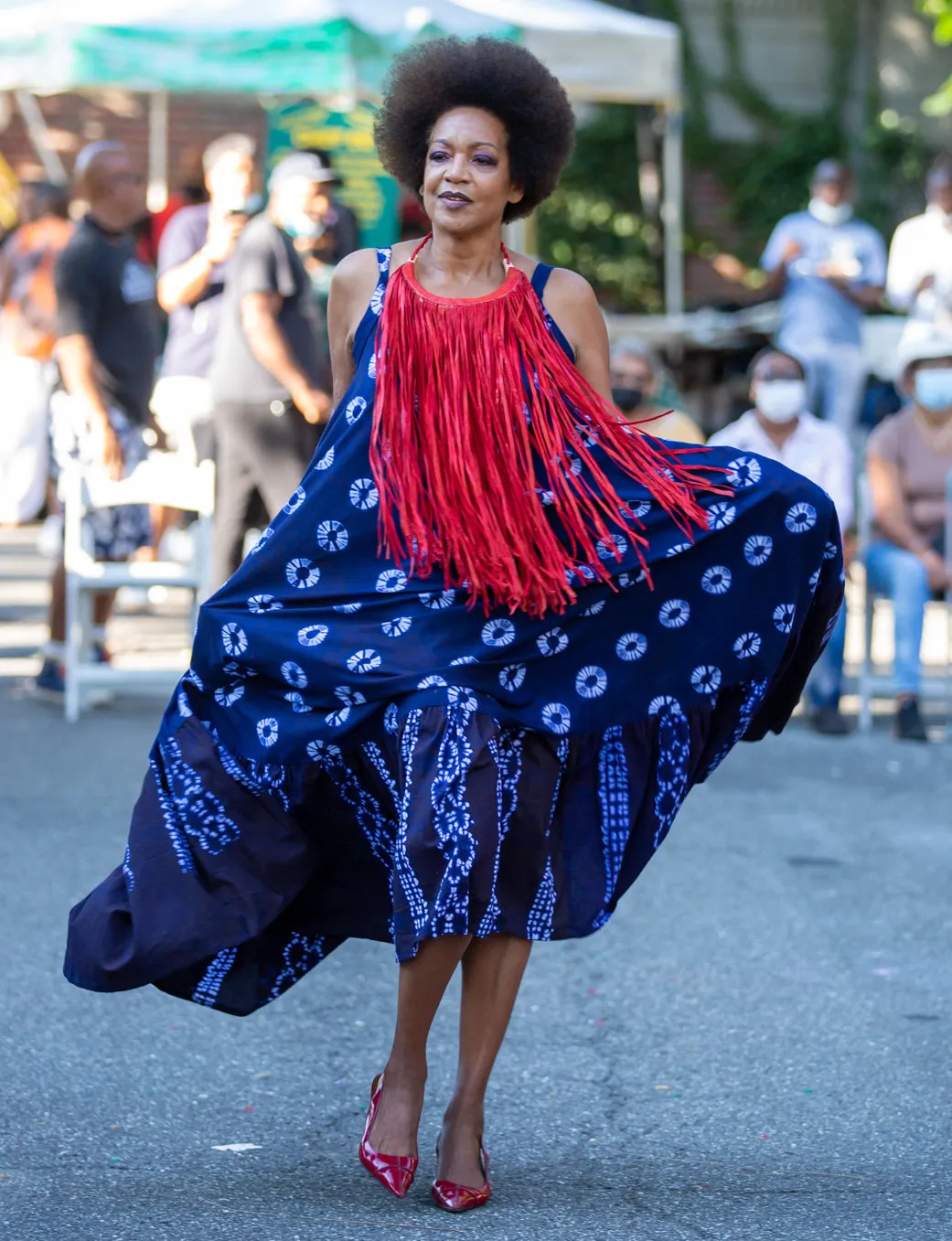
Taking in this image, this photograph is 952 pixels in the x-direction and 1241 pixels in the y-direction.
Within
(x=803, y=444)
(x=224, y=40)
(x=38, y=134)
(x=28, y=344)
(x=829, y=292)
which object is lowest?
(x=803, y=444)

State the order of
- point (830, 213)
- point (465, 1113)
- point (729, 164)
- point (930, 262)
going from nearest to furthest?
point (465, 1113)
point (830, 213)
point (930, 262)
point (729, 164)

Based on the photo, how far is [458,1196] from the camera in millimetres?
3082

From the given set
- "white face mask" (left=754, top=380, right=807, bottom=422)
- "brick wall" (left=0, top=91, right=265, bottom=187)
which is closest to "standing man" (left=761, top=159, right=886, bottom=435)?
"white face mask" (left=754, top=380, right=807, bottom=422)

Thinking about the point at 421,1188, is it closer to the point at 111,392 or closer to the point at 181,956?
the point at 181,956

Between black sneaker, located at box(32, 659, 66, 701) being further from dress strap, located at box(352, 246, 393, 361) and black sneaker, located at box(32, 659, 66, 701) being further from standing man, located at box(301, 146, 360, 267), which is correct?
dress strap, located at box(352, 246, 393, 361)

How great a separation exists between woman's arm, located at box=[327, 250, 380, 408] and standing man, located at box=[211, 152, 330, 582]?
3.96m

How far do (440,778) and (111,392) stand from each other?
5038 millimetres

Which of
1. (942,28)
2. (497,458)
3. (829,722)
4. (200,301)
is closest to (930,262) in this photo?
(829,722)

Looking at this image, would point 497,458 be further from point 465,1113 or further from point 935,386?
point 935,386

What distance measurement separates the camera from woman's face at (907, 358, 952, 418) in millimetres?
7922

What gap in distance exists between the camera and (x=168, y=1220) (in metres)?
3.00

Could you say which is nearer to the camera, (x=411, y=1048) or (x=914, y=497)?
(x=411, y=1048)

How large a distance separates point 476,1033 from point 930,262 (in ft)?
28.2

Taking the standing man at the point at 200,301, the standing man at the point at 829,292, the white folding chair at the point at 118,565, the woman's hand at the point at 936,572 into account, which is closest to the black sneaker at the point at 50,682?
the white folding chair at the point at 118,565
